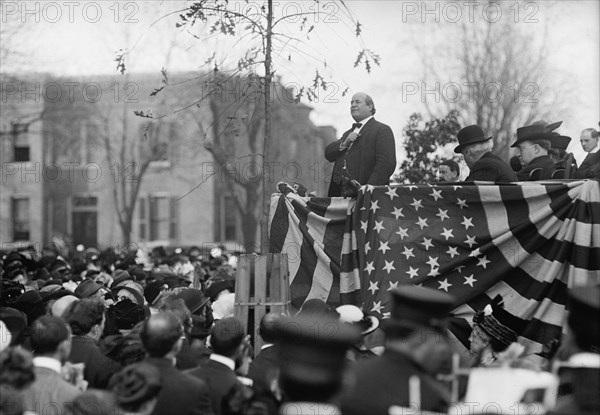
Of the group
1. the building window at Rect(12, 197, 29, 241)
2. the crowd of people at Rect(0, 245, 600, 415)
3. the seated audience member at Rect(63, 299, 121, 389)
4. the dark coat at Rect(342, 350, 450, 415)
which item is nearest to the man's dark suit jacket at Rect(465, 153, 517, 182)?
the crowd of people at Rect(0, 245, 600, 415)

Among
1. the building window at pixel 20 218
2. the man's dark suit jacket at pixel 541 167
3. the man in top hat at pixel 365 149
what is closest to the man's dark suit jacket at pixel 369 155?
the man in top hat at pixel 365 149

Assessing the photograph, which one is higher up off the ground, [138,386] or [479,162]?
[479,162]

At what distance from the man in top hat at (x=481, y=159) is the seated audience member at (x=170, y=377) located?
383 cm

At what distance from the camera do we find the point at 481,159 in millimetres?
8359

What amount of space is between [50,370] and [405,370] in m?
2.31

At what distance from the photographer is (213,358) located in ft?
18.8

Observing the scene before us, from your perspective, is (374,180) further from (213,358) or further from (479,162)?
(213,358)

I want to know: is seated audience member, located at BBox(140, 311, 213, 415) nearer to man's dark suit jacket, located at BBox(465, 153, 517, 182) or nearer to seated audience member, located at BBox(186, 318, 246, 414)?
seated audience member, located at BBox(186, 318, 246, 414)

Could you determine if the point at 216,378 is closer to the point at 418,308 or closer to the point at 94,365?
the point at 94,365

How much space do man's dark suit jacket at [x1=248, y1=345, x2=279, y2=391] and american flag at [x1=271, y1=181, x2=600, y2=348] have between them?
1.71m

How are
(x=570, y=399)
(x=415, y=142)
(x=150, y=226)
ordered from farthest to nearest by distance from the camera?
(x=150, y=226), (x=415, y=142), (x=570, y=399)

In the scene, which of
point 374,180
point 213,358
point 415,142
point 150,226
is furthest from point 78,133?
point 213,358

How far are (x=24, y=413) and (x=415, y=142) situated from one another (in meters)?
9.45

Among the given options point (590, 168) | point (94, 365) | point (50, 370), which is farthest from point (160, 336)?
point (590, 168)
